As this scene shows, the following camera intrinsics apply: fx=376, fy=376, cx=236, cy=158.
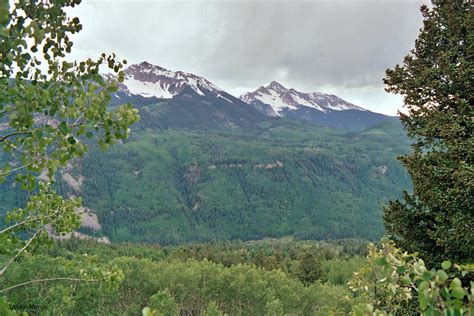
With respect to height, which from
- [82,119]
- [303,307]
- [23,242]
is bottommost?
[303,307]

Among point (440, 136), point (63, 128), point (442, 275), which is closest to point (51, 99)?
point (63, 128)

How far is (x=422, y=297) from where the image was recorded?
8.65ft

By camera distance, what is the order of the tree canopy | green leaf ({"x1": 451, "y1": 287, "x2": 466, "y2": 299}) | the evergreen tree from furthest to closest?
the evergreen tree, the tree canopy, green leaf ({"x1": 451, "y1": 287, "x2": 466, "y2": 299})

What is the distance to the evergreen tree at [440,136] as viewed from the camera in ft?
41.9

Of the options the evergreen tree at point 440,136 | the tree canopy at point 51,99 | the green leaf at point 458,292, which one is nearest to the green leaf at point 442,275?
the green leaf at point 458,292

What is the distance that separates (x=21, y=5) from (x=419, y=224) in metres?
16.1

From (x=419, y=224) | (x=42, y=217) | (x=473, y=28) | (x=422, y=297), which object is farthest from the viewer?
(x=419, y=224)

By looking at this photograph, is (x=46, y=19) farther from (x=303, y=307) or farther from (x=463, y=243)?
(x=303, y=307)

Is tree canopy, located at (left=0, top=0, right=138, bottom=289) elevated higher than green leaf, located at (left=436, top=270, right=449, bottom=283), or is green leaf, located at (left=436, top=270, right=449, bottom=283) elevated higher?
tree canopy, located at (left=0, top=0, right=138, bottom=289)

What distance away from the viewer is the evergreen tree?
503 inches

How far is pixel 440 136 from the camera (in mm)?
14344

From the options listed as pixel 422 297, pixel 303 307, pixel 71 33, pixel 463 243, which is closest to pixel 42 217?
pixel 71 33

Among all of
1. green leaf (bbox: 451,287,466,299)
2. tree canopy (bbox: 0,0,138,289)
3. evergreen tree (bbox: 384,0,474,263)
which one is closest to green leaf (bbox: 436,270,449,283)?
green leaf (bbox: 451,287,466,299)

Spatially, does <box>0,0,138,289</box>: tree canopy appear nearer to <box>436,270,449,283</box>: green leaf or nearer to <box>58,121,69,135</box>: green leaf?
<box>58,121,69,135</box>: green leaf
